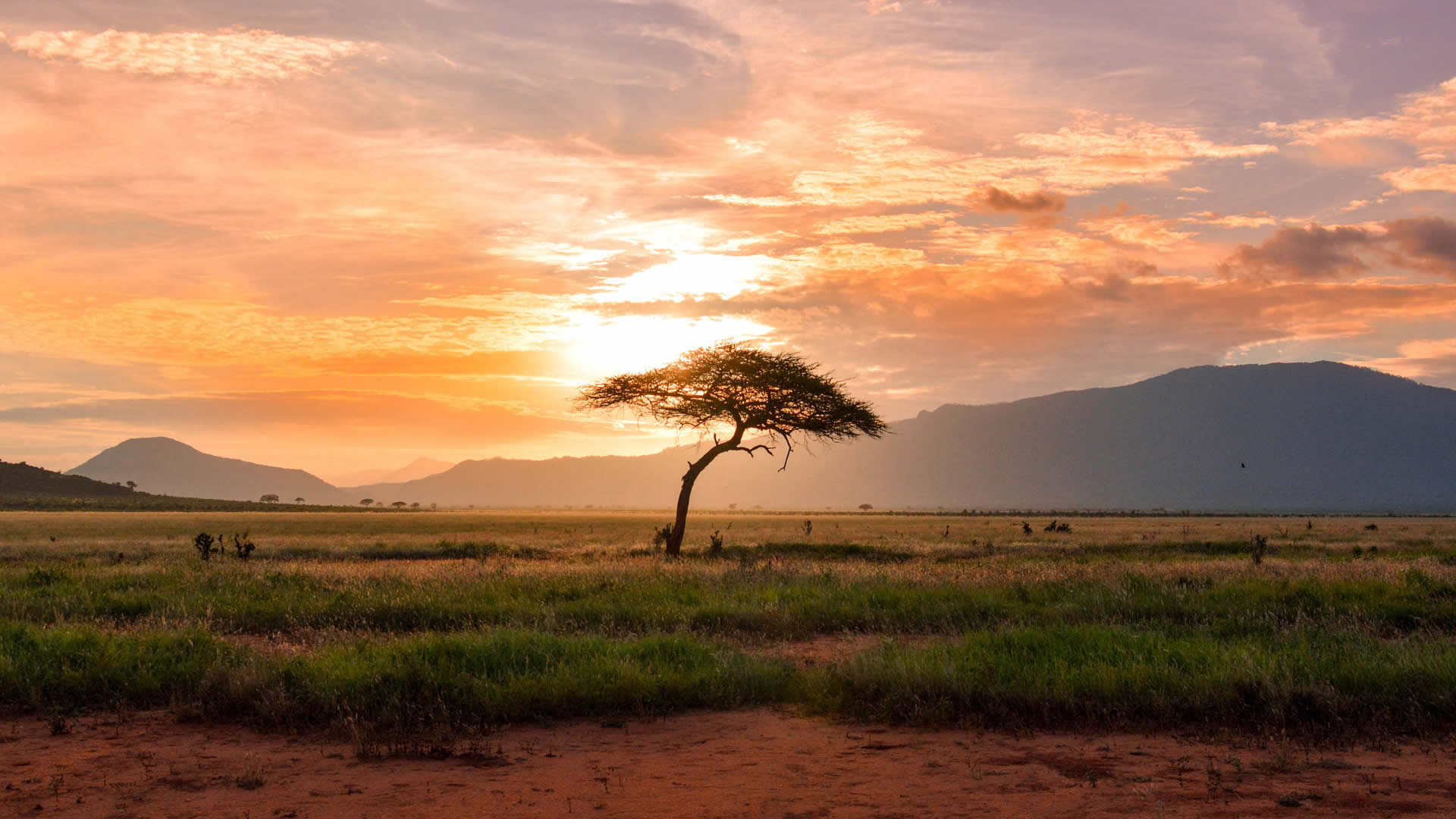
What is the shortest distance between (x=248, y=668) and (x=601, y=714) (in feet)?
14.3

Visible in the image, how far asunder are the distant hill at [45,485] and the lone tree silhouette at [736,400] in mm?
156925

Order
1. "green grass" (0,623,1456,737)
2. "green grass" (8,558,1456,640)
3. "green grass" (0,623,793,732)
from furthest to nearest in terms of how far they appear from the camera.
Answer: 1. "green grass" (8,558,1456,640)
2. "green grass" (0,623,793,732)
3. "green grass" (0,623,1456,737)

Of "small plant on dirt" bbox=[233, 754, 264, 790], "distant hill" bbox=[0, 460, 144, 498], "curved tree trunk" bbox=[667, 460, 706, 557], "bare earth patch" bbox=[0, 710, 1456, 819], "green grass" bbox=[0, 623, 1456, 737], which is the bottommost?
"bare earth patch" bbox=[0, 710, 1456, 819]

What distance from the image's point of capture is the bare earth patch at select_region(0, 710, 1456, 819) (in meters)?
7.62

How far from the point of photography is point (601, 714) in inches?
436

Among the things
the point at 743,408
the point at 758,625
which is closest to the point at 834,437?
the point at 743,408

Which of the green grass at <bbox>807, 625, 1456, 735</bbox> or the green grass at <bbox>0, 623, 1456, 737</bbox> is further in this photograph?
the green grass at <bbox>0, 623, 1456, 737</bbox>

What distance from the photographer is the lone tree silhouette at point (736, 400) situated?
35.7 metres

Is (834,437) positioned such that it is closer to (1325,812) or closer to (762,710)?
(762,710)

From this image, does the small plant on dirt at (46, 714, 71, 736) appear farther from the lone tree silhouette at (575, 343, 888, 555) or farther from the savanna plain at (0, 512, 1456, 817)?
the lone tree silhouette at (575, 343, 888, 555)

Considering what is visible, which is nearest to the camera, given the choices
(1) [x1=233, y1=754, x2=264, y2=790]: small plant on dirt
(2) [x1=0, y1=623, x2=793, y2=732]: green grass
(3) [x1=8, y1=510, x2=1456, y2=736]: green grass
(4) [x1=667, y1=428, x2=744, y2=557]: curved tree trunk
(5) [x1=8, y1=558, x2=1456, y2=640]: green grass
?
(1) [x1=233, y1=754, x2=264, y2=790]: small plant on dirt

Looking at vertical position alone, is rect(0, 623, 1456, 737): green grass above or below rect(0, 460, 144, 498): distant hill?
below

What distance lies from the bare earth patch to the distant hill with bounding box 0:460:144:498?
177648 millimetres

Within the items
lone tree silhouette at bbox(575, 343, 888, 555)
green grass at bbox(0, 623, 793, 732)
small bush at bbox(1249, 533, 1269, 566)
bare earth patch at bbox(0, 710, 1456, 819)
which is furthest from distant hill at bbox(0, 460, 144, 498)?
bare earth patch at bbox(0, 710, 1456, 819)
